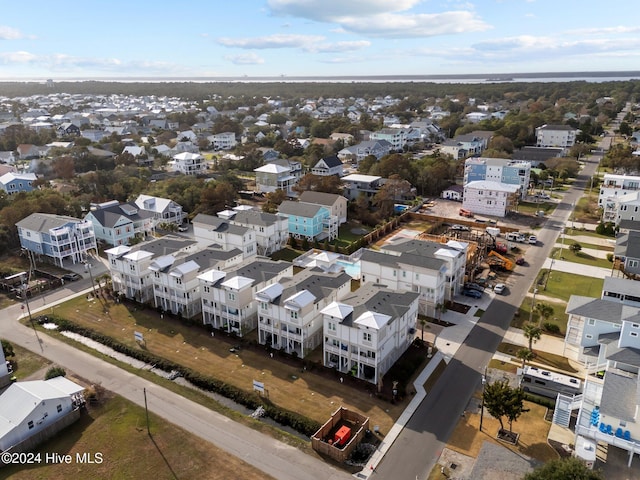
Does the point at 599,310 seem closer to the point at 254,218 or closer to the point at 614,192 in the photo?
the point at 254,218

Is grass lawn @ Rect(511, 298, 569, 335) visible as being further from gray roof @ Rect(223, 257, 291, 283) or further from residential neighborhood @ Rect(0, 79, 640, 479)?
gray roof @ Rect(223, 257, 291, 283)

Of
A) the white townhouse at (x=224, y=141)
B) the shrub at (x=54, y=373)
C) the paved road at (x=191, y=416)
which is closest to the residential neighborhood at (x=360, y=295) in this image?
the shrub at (x=54, y=373)

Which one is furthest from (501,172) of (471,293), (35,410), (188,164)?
(35,410)

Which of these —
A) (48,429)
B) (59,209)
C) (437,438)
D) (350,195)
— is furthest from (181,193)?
(437,438)

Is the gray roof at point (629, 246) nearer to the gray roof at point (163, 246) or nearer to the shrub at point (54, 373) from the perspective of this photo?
the gray roof at point (163, 246)

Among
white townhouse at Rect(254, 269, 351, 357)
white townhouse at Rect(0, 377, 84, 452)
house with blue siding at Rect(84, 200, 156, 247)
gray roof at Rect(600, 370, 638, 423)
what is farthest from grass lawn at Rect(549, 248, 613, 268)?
house with blue siding at Rect(84, 200, 156, 247)

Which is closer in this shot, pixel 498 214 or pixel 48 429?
pixel 48 429

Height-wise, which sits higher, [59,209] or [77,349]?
[59,209]

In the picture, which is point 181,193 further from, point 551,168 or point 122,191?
point 551,168
